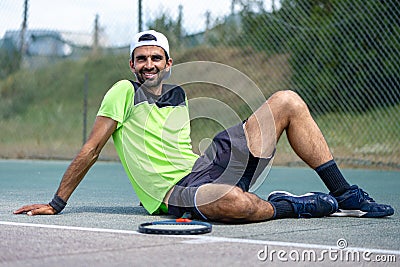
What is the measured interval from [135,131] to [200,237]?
1023 millimetres

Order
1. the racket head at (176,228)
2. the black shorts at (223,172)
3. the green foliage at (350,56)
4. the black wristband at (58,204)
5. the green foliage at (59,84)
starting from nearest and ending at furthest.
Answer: the racket head at (176,228), the black shorts at (223,172), the black wristband at (58,204), the green foliage at (350,56), the green foliage at (59,84)

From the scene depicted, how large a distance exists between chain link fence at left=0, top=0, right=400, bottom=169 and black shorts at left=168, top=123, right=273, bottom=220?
5.91m

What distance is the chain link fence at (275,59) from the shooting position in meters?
11.2

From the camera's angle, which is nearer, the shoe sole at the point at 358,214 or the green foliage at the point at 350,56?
the shoe sole at the point at 358,214

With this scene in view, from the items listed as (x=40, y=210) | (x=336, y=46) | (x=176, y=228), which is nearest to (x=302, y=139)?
(x=176, y=228)

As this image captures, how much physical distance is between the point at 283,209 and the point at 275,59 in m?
8.52

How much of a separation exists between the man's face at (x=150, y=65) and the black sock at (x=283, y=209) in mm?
997

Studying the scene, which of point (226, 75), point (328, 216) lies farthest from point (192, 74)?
point (328, 216)

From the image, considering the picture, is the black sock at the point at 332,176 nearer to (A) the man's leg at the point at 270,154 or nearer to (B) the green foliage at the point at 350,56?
(A) the man's leg at the point at 270,154

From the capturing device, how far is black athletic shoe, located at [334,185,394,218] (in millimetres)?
4953

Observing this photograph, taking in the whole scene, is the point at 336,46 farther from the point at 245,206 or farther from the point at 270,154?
the point at 245,206

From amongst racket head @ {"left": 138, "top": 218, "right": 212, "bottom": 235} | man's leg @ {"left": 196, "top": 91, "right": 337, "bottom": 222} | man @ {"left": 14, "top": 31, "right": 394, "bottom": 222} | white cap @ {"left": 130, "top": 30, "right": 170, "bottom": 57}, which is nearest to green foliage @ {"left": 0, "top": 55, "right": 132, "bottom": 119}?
white cap @ {"left": 130, "top": 30, "right": 170, "bottom": 57}

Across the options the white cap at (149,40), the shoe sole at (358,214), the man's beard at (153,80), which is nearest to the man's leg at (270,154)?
the shoe sole at (358,214)

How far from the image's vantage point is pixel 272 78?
14.2m
